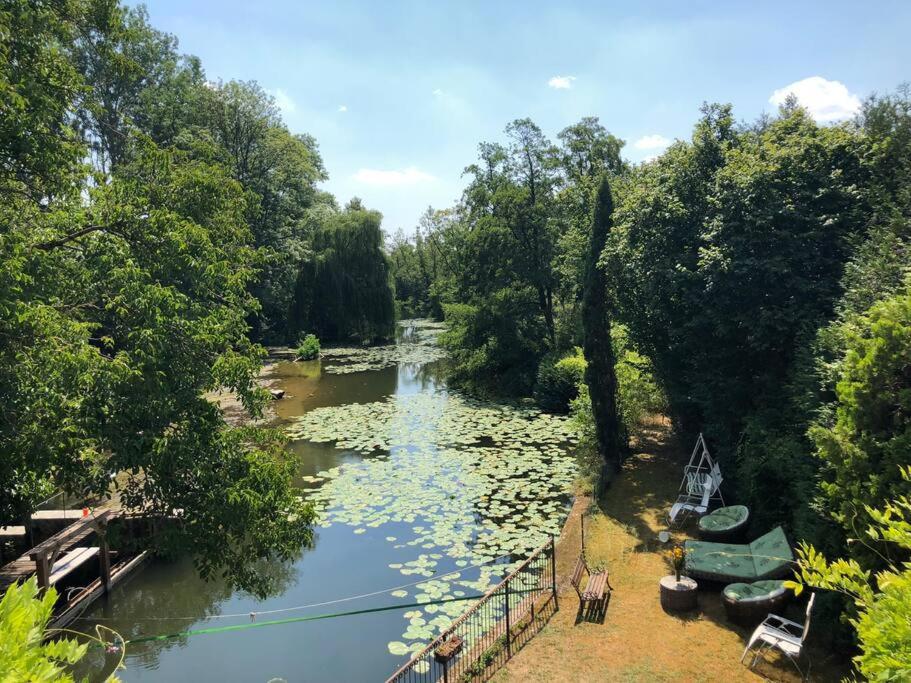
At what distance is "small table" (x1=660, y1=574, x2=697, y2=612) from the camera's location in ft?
24.4

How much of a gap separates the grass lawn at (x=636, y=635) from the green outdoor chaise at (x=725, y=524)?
319 mm

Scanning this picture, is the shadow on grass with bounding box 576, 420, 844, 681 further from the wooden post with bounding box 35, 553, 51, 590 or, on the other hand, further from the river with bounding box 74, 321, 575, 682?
the wooden post with bounding box 35, 553, 51, 590

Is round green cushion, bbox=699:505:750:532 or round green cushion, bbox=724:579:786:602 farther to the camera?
round green cushion, bbox=699:505:750:532

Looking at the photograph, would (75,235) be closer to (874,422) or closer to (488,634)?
(488,634)

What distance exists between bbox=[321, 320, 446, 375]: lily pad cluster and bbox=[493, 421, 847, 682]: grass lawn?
20716 millimetres

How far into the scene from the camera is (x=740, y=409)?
34.7ft

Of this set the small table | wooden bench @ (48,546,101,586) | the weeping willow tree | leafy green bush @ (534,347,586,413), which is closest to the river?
wooden bench @ (48,546,101,586)

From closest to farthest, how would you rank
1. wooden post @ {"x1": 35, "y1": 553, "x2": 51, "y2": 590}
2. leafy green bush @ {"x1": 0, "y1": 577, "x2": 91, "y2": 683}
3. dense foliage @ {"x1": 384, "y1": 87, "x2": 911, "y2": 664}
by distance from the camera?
1. leafy green bush @ {"x1": 0, "y1": 577, "x2": 91, "y2": 683}
2. dense foliage @ {"x1": 384, "y1": 87, "x2": 911, "y2": 664}
3. wooden post @ {"x1": 35, "y1": 553, "x2": 51, "y2": 590}

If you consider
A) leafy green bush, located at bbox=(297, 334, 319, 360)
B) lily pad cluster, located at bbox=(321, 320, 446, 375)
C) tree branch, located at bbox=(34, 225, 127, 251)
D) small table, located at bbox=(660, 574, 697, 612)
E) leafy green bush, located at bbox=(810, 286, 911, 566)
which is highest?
tree branch, located at bbox=(34, 225, 127, 251)

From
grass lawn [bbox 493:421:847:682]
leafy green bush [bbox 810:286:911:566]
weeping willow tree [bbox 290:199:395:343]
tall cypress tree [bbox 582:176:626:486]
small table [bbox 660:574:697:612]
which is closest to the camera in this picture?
leafy green bush [bbox 810:286:911:566]

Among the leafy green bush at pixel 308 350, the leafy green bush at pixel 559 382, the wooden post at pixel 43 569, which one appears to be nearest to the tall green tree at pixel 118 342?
the wooden post at pixel 43 569

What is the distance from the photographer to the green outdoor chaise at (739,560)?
24.0 ft

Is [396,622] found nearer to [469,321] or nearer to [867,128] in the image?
[867,128]

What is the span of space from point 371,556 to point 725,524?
21.1 ft
